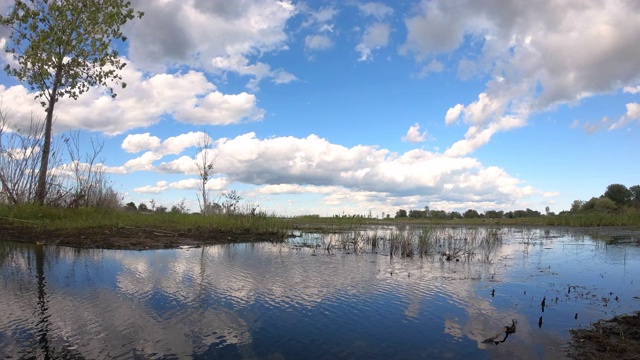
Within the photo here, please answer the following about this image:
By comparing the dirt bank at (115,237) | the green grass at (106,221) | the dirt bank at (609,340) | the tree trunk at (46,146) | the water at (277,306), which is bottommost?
the dirt bank at (609,340)

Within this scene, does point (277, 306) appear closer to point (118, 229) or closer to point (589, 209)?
point (118, 229)

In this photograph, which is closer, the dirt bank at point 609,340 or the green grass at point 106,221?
the dirt bank at point 609,340

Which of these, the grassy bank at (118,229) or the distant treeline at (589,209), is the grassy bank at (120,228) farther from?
the distant treeline at (589,209)

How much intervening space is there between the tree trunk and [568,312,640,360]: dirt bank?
16.7 metres

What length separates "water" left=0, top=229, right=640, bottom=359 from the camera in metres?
3.87

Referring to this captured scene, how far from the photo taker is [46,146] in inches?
590

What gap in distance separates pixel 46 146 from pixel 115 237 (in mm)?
7002

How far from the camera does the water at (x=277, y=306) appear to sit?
387 cm

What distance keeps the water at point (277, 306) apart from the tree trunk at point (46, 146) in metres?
6.44

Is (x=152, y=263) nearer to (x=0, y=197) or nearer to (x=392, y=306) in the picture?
(x=392, y=306)

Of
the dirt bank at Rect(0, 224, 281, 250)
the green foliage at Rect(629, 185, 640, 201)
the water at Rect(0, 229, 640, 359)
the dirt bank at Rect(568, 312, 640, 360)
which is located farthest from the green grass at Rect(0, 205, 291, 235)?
the green foliage at Rect(629, 185, 640, 201)

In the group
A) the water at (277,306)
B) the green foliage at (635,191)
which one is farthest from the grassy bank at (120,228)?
the green foliage at (635,191)

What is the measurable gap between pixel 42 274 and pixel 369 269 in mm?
5930

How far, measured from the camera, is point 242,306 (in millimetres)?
5148
